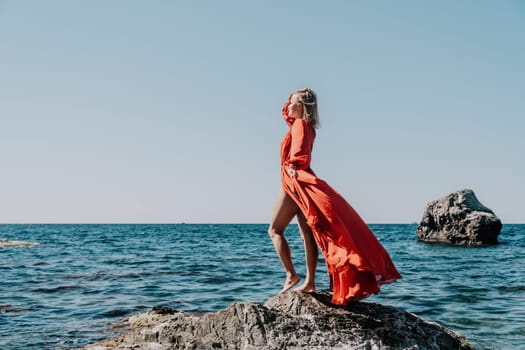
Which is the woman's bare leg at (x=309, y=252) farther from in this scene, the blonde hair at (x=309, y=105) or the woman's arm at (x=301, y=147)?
the blonde hair at (x=309, y=105)

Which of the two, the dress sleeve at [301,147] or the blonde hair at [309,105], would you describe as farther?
the blonde hair at [309,105]

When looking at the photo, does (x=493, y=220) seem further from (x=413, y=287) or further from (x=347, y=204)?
(x=347, y=204)

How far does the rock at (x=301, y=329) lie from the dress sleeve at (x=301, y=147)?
1.53m

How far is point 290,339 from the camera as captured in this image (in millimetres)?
5633

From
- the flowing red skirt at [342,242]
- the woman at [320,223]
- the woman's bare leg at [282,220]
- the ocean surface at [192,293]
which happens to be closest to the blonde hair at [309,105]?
the woman at [320,223]

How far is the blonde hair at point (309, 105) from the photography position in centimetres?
630

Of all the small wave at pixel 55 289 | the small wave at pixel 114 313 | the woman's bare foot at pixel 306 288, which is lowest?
the small wave at pixel 114 313

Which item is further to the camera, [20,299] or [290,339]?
[20,299]

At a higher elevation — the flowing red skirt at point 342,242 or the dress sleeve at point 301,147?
the dress sleeve at point 301,147

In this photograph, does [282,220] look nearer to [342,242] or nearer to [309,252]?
[309,252]

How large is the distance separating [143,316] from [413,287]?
8643 mm

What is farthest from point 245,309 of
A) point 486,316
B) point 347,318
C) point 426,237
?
point 426,237

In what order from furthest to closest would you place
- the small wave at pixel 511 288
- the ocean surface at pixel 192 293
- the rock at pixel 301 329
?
1. the small wave at pixel 511 288
2. the ocean surface at pixel 192 293
3. the rock at pixel 301 329

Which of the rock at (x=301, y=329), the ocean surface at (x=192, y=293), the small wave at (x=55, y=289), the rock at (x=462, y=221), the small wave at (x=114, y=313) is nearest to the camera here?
the rock at (x=301, y=329)
